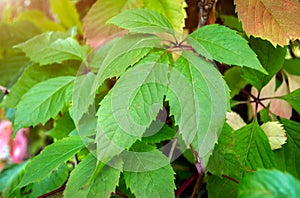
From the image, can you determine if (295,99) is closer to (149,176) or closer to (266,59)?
(266,59)

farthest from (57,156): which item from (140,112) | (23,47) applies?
(23,47)

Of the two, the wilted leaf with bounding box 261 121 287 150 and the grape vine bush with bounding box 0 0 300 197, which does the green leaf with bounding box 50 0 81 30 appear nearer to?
the grape vine bush with bounding box 0 0 300 197

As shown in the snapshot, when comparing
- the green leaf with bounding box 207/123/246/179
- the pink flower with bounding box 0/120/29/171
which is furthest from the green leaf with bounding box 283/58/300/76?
the pink flower with bounding box 0/120/29/171

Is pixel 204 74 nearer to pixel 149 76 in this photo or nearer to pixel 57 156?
pixel 149 76

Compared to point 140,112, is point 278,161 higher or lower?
lower

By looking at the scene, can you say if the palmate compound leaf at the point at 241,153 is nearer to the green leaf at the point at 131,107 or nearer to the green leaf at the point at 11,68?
the green leaf at the point at 131,107

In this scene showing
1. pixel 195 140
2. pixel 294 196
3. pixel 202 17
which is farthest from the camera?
pixel 202 17
